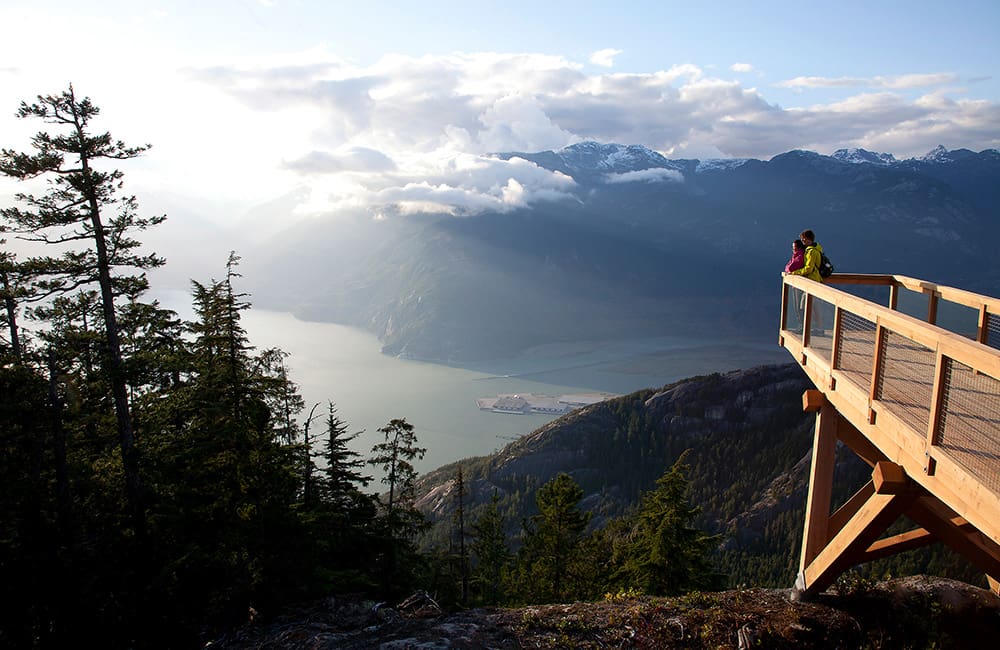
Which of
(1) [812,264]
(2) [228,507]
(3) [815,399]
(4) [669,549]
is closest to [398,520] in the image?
(2) [228,507]

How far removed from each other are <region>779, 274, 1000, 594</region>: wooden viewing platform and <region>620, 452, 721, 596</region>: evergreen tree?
9.61 m

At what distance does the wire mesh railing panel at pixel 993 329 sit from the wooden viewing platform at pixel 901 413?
12 mm

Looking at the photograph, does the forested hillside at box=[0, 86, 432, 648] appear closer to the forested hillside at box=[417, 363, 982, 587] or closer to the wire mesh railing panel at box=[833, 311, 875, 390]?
the wire mesh railing panel at box=[833, 311, 875, 390]

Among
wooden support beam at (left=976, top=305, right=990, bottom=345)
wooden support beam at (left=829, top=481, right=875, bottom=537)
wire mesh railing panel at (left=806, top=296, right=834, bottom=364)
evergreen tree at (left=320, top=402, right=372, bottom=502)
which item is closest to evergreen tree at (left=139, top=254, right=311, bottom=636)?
evergreen tree at (left=320, top=402, right=372, bottom=502)

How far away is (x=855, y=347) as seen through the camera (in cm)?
616

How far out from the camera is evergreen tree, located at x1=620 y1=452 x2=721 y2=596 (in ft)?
55.1

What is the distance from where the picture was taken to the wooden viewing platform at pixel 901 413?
377 centimetres

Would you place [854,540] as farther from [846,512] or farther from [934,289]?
[934,289]

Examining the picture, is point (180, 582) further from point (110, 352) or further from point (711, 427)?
point (711, 427)

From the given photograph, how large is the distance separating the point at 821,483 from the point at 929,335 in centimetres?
363

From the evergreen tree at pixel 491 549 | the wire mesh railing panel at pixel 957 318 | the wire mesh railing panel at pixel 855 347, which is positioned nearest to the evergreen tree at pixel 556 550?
the evergreen tree at pixel 491 549

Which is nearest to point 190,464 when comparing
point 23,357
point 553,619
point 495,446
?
point 23,357

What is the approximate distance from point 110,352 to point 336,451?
6.41m

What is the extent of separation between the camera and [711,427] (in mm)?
138000
